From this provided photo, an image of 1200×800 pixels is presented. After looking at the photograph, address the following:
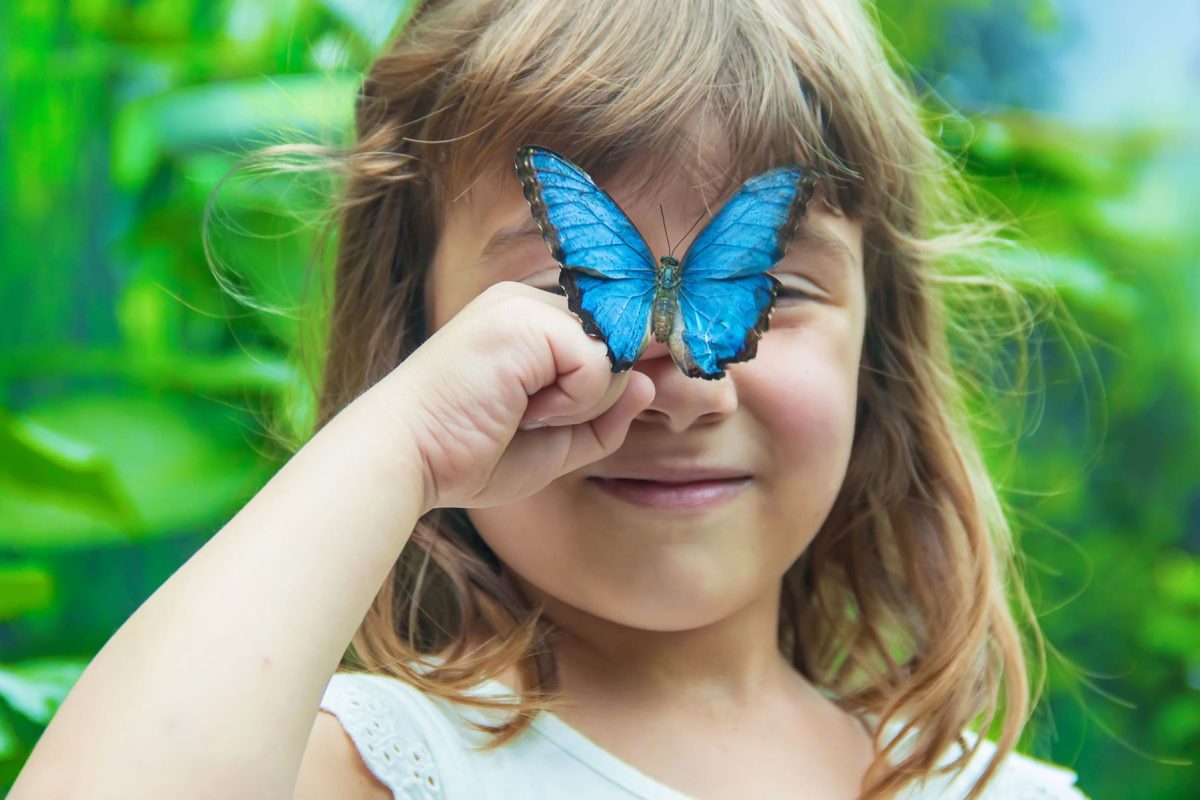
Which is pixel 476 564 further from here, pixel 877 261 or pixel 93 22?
pixel 93 22

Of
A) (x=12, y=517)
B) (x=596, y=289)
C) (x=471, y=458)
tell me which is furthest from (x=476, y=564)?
(x=12, y=517)

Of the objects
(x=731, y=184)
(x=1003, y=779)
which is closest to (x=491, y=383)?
(x=731, y=184)

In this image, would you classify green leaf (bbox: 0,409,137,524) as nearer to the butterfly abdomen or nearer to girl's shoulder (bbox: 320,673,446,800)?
girl's shoulder (bbox: 320,673,446,800)

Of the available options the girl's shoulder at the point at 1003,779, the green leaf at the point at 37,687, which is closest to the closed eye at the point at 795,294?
the girl's shoulder at the point at 1003,779

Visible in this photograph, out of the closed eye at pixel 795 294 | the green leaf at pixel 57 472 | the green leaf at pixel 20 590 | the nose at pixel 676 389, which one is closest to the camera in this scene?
the nose at pixel 676 389

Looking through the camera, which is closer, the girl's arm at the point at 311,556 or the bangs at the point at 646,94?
the girl's arm at the point at 311,556

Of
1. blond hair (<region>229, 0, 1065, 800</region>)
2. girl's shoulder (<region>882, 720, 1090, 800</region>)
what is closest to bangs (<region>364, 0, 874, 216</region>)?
blond hair (<region>229, 0, 1065, 800</region>)

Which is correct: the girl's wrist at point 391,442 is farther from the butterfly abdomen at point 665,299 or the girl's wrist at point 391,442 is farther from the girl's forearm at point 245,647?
the butterfly abdomen at point 665,299
